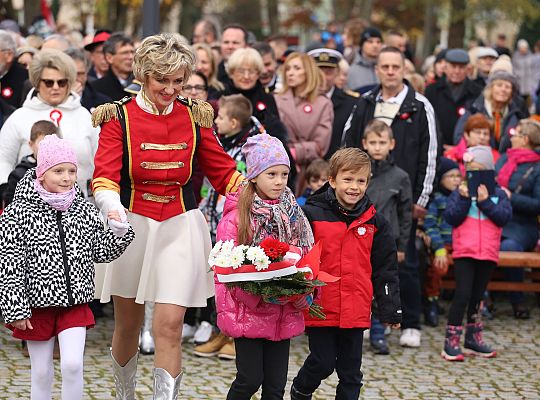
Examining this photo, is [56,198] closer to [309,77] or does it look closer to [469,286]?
[469,286]

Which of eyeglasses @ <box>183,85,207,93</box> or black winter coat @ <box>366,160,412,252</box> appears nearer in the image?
black winter coat @ <box>366,160,412,252</box>

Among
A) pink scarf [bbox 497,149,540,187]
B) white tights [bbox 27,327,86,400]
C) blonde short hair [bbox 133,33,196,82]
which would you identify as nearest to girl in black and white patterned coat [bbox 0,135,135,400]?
white tights [bbox 27,327,86,400]

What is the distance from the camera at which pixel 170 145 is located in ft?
21.9

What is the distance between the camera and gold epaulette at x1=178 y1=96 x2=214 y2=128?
6840 millimetres

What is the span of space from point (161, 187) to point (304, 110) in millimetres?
4459

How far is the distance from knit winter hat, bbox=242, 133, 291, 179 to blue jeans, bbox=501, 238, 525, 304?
5.25 m

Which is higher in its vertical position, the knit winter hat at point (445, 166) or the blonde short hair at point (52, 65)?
the blonde short hair at point (52, 65)

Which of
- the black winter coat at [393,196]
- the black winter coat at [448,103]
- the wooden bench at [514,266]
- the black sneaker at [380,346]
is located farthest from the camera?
the black winter coat at [448,103]

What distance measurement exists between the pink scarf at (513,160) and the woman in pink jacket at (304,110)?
66.0 inches

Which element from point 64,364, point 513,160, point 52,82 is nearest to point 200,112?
point 64,364

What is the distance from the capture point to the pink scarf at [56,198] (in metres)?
6.52

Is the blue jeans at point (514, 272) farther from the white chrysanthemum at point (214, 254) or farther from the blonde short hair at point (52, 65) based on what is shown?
the white chrysanthemum at point (214, 254)

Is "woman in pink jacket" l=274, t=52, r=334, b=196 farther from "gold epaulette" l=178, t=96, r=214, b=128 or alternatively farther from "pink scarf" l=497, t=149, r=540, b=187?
"gold epaulette" l=178, t=96, r=214, b=128

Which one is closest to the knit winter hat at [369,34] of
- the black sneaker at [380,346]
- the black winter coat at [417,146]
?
the black winter coat at [417,146]
